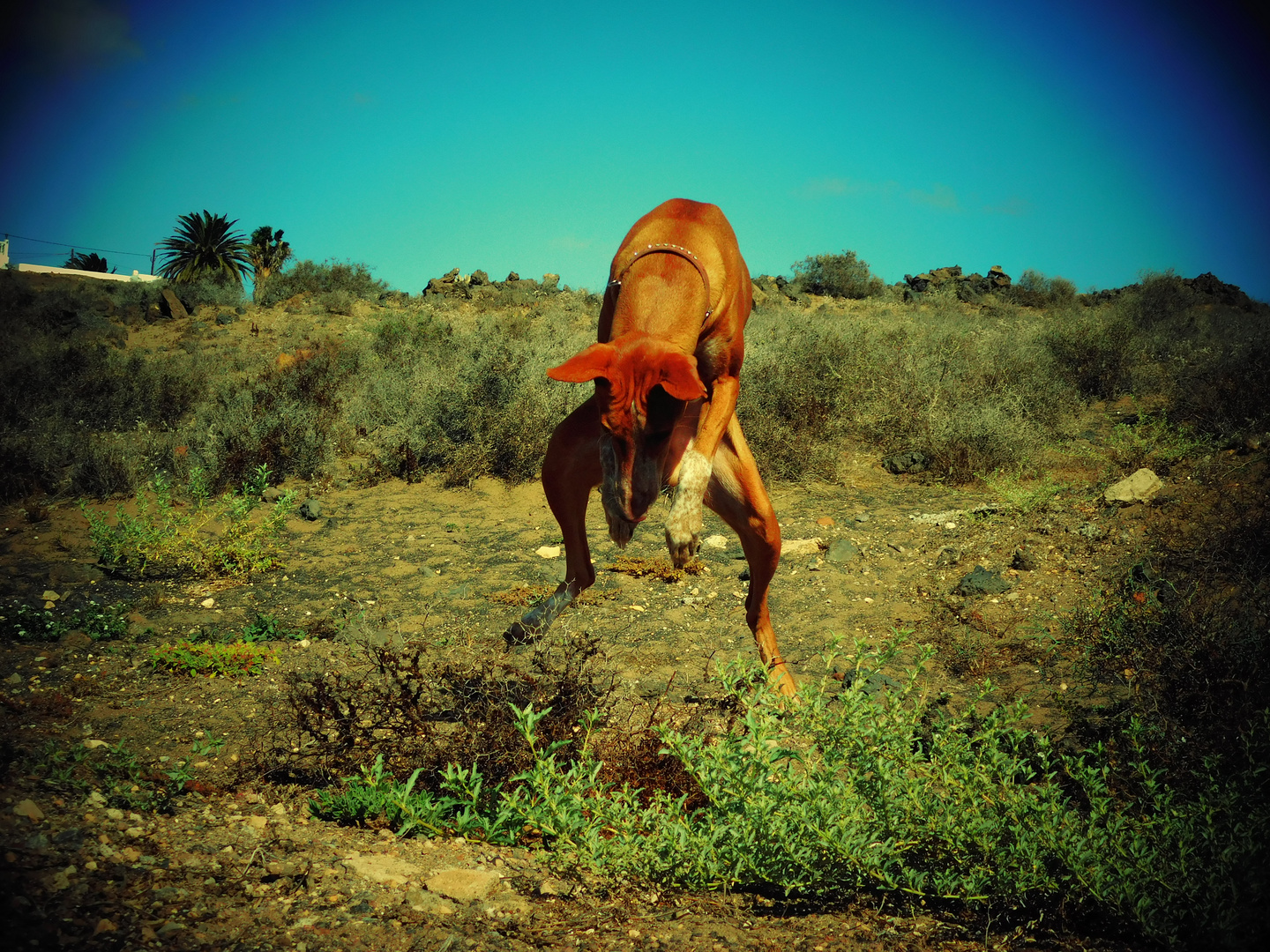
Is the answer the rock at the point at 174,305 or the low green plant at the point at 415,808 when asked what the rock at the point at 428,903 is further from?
the rock at the point at 174,305

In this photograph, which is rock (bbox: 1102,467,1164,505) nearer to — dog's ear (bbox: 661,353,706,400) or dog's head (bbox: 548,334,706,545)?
dog's head (bbox: 548,334,706,545)

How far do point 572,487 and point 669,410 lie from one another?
1.31m

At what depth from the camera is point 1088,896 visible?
1979 millimetres

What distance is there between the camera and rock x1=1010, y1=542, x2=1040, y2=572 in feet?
19.5

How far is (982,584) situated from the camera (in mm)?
5809

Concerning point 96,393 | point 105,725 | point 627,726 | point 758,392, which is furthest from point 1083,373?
point 96,393

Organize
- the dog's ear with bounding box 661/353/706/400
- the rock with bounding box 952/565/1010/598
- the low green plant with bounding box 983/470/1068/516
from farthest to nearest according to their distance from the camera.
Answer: the low green plant with bounding box 983/470/1068/516 → the rock with bounding box 952/565/1010/598 → the dog's ear with bounding box 661/353/706/400

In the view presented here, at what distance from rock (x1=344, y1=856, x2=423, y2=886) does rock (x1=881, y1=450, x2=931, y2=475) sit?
8.32 meters

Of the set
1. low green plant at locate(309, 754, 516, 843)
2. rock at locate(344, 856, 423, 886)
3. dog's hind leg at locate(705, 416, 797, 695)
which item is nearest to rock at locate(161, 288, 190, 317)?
dog's hind leg at locate(705, 416, 797, 695)

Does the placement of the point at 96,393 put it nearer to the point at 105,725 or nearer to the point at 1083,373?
the point at 105,725

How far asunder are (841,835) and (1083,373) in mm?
12660

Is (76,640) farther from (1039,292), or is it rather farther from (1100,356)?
(1039,292)

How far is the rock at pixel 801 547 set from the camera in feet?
22.9

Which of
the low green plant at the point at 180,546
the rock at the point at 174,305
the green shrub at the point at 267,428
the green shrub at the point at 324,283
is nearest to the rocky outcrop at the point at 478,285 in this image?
the green shrub at the point at 324,283
